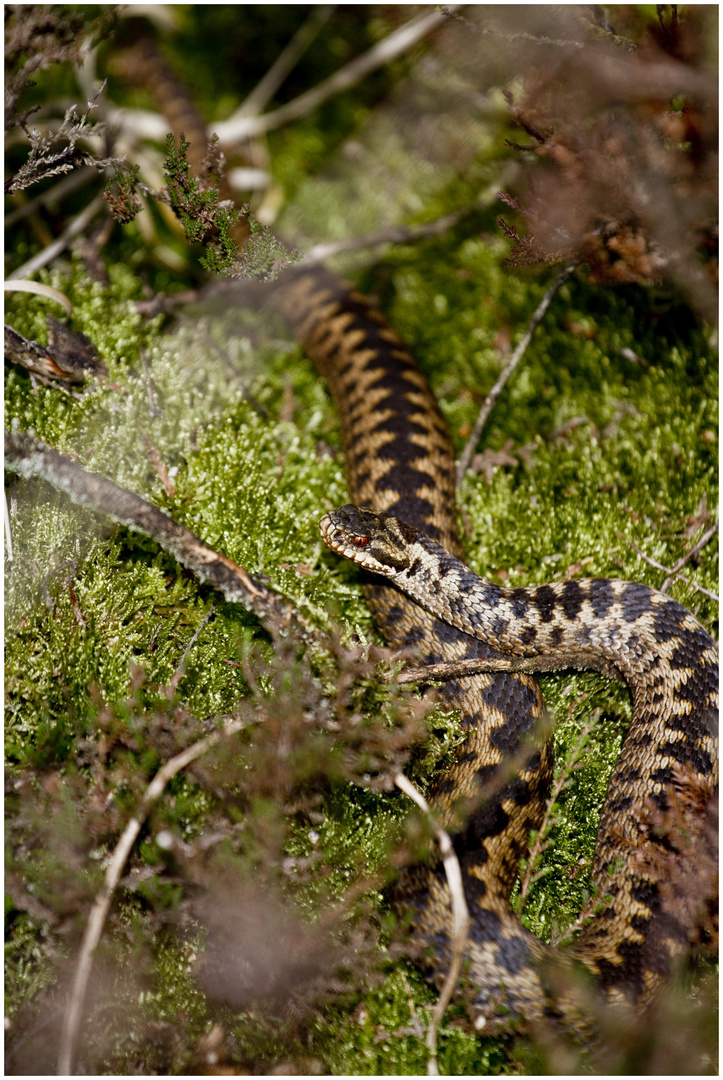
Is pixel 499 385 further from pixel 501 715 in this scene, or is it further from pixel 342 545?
pixel 501 715

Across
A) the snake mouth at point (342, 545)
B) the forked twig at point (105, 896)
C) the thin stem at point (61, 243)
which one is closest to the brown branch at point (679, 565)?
the snake mouth at point (342, 545)

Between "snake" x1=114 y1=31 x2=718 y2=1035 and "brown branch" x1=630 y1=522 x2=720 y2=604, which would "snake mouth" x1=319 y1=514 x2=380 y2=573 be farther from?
"brown branch" x1=630 y1=522 x2=720 y2=604

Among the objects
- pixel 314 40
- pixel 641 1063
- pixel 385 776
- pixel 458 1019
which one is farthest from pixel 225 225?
pixel 314 40

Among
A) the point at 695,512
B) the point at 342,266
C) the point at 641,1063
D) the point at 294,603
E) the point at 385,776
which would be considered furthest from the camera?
the point at 342,266

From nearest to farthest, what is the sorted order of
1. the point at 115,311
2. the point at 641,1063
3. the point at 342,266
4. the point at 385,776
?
the point at 641,1063 < the point at 385,776 < the point at 115,311 < the point at 342,266

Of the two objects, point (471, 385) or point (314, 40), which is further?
point (314, 40)

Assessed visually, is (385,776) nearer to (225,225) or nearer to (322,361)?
(225,225)

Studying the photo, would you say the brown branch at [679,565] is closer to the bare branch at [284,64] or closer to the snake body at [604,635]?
the snake body at [604,635]
